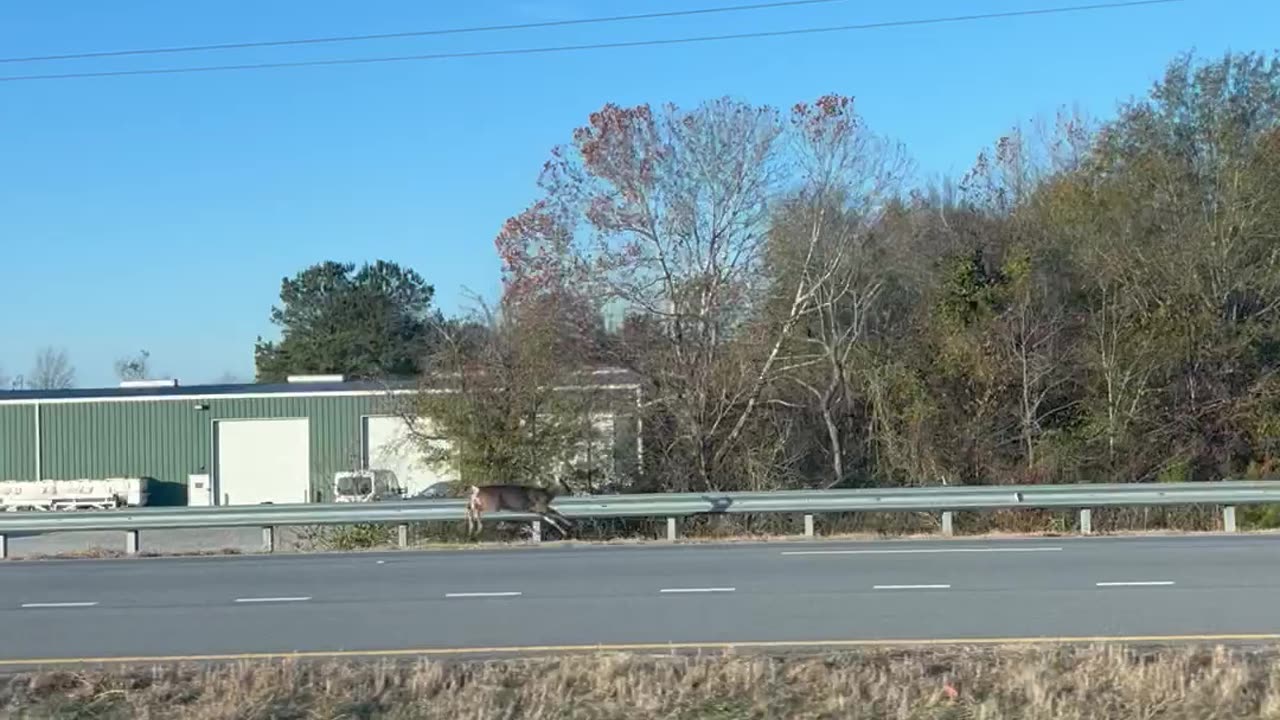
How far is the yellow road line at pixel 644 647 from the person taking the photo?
894 cm

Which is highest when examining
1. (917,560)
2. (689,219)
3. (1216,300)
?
(689,219)

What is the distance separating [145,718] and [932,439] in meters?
18.2

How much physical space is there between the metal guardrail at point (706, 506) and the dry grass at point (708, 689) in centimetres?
1060

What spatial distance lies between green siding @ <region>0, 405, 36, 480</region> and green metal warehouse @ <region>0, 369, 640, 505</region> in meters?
0.03

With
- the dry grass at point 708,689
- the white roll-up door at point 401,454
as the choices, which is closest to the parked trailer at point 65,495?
the white roll-up door at point 401,454

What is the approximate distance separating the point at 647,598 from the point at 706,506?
23.0 ft

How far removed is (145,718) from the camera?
7.12 metres

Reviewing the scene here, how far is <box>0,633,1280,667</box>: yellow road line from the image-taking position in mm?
8940

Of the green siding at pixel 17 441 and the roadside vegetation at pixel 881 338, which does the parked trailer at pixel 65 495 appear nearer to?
the green siding at pixel 17 441

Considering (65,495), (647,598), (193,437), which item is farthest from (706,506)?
(65,495)

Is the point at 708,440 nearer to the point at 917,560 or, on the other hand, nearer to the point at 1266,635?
the point at 917,560

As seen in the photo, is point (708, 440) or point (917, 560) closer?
point (917, 560)

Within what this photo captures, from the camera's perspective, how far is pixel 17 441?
132ft

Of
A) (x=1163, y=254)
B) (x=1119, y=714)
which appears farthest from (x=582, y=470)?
(x=1119, y=714)
